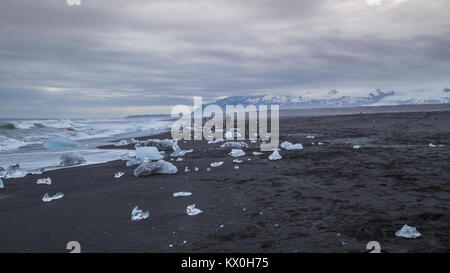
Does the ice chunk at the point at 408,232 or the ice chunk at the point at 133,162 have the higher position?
the ice chunk at the point at 408,232

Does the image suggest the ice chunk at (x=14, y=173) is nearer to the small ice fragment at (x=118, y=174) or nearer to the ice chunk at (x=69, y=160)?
the ice chunk at (x=69, y=160)

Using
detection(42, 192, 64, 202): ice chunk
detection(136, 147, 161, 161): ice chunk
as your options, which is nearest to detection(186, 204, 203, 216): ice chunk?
detection(42, 192, 64, 202): ice chunk

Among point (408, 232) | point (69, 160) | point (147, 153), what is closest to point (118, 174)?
point (147, 153)

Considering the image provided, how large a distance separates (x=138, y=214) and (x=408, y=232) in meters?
2.67

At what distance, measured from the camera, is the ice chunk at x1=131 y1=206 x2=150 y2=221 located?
11.2 feet

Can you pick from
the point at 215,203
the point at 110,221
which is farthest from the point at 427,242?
the point at 110,221

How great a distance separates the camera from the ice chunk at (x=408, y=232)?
8.25ft

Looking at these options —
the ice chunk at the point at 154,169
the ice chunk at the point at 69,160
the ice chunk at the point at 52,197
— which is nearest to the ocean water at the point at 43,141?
the ice chunk at the point at 69,160

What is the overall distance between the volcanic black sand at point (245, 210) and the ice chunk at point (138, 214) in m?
0.08

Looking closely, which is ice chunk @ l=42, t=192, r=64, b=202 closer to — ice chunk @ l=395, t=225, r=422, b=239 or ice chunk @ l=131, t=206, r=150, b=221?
ice chunk @ l=131, t=206, r=150, b=221

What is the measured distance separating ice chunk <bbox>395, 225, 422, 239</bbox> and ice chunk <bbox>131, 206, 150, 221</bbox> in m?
2.50

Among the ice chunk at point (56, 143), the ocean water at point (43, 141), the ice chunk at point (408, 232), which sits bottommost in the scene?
the ocean water at point (43, 141)

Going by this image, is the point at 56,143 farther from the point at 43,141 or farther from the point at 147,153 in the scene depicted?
the point at 147,153
